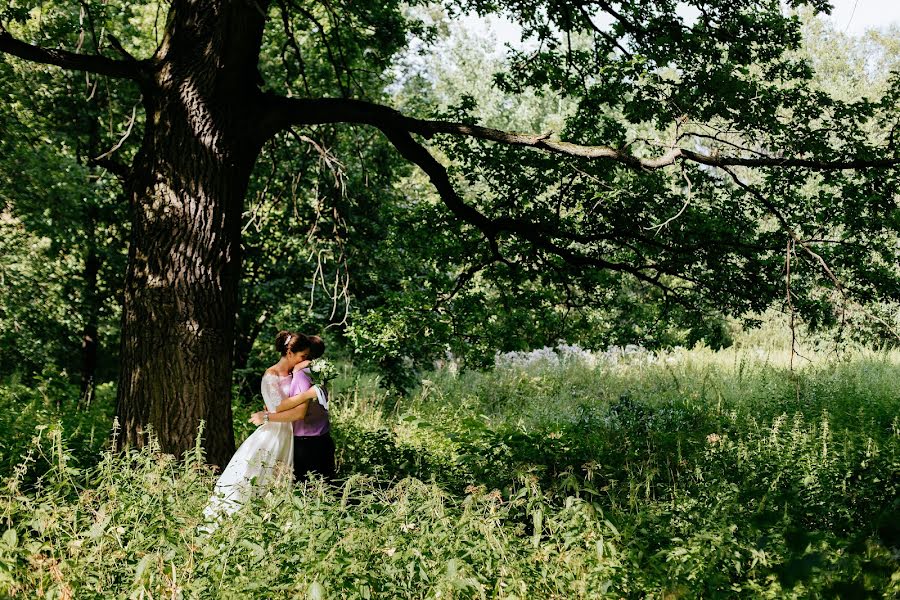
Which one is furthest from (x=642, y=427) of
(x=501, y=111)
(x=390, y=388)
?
(x=501, y=111)

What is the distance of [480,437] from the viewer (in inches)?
318

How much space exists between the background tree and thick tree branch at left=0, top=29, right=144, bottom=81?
0.01m

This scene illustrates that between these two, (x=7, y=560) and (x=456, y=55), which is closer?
(x=7, y=560)

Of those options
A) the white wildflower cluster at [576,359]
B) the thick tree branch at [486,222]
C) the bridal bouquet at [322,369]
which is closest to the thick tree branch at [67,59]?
the thick tree branch at [486,222]

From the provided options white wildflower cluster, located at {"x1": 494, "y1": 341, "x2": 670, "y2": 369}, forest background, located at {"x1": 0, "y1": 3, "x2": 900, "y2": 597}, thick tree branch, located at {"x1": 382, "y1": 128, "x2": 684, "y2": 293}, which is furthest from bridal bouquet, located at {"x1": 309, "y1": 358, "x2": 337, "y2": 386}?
white wildflower cluster, located at {"x1": 494, "y1": 341, "x2": 670, "y2": 369}

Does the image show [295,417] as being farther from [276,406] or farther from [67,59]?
[67,59]

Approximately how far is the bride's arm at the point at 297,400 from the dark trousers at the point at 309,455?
336mm

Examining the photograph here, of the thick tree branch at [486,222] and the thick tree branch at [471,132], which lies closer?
the thick tree branch at [471,132]

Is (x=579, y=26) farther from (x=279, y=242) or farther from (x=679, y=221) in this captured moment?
(x=279, y=242)

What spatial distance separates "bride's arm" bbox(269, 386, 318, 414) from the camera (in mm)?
6316

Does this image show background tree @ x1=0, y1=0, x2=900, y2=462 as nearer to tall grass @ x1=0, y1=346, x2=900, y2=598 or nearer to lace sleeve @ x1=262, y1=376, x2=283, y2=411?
lace sleeve @ x1=262, y1=376, x2=283, y2=411

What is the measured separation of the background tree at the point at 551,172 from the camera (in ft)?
18.1

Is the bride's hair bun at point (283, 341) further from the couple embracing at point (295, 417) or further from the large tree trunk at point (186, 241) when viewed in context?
the large tree trunk at point (186, 241)

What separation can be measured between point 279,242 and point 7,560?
916cm
